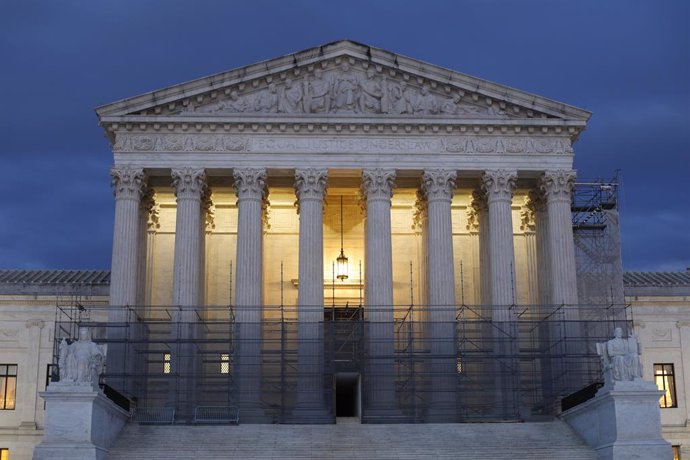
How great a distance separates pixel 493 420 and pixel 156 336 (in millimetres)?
16455

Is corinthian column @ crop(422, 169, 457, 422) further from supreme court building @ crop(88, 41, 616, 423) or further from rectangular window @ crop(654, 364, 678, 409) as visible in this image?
rectangular window @ crop(654, 364, 678, 409)

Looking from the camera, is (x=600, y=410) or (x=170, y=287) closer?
(x=600, y=410)

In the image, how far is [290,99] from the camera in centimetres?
4972

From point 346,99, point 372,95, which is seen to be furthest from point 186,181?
point 372,95

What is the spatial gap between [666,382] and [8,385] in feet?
112

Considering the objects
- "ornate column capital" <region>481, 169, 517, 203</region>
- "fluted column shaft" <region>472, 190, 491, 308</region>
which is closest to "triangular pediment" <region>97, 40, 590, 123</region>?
"ornate column capital" <region>481, 169, 517, 203</region>

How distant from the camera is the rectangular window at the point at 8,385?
178 ft

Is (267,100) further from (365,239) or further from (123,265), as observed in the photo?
(123,265)

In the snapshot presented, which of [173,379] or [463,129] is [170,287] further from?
[463,129]

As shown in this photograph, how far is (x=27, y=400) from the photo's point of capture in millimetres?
53969

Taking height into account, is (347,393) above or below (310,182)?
below

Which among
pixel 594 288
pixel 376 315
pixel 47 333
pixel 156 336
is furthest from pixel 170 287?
pixel 594 288

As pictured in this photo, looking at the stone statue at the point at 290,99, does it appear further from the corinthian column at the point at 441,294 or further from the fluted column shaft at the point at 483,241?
the fluted column shaft at the point at 483,241

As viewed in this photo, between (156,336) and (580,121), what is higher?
(580,121)
